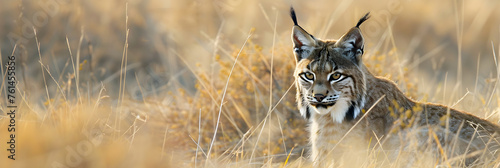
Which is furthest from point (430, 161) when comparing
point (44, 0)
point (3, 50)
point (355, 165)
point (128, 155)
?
point (44, 0)

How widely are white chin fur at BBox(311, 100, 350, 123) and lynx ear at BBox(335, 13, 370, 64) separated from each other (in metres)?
0.37

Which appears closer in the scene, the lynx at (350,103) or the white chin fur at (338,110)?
the lynx at (350,103)

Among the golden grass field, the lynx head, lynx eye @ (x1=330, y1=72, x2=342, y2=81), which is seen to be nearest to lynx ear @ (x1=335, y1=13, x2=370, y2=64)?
the lynx head

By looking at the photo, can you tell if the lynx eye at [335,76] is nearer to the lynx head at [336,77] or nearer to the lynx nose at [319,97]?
the lynx head at [336,77]

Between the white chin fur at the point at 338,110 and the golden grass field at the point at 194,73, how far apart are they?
37cm

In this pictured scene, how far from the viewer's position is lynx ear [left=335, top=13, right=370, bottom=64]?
564 cm

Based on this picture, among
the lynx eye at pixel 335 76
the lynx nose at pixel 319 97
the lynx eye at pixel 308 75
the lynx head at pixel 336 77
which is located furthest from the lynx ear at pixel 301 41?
the lynx nose at pixel 319 97

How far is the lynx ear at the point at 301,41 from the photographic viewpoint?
577 centimetres

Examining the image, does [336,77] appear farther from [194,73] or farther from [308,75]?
[194,73]

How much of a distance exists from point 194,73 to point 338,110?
1.80 meters

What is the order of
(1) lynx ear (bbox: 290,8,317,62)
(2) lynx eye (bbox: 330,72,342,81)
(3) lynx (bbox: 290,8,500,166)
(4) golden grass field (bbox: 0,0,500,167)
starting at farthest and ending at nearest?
(1) lynx ear (bbox: 290,8,317,62) < (2) lynx eye (bbox: 330,72,342,81) < (3) lynx (bbox: 290,8,500,166) < (4) golden grass field (bbox: 0,0,500,167)

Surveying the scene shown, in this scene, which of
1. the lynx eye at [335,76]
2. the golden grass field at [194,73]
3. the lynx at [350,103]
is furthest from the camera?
the lynx eye at [335,76]

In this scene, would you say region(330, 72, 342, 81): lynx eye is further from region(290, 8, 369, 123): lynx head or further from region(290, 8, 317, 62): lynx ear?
region(290, 8, 317, 62): lynx ear

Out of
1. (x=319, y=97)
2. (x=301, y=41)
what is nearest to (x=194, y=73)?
(x=301, y=41)
